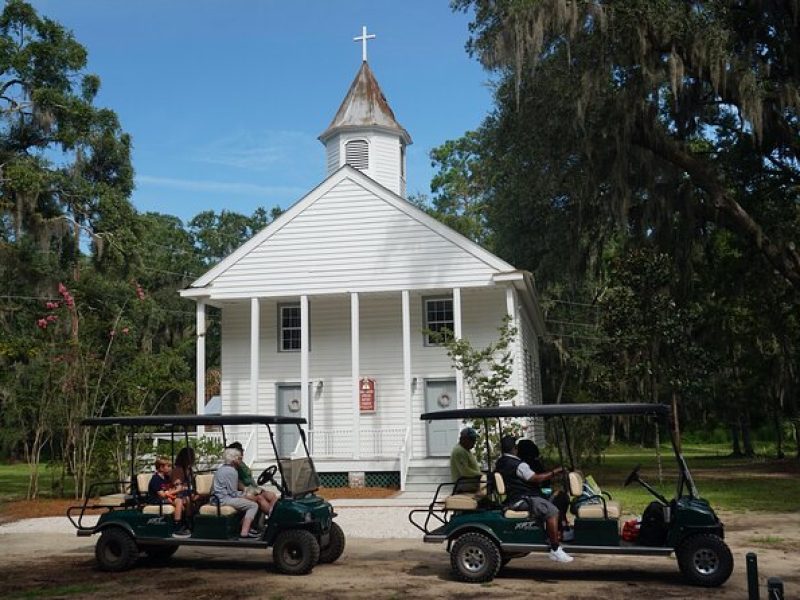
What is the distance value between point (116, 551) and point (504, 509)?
4365 millimetres

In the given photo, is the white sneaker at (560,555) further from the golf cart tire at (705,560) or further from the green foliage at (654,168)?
the green foliage at (654,168)

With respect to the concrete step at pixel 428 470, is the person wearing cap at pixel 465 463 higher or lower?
higher

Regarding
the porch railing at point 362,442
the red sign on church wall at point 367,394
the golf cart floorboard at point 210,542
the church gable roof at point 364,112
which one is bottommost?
the golf cart floorboard at point 210,542

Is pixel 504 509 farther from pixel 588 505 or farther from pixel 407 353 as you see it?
pixel 407 353

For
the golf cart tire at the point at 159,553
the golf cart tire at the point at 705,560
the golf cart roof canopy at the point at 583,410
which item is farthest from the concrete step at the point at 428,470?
the golf cart tire at the point at 705,560

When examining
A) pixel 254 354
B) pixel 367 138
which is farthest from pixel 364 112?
pixel 254 354

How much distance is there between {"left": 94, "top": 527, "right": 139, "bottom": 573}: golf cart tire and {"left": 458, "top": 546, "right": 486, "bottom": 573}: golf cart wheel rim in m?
3.69

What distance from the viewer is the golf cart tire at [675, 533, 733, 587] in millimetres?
7691

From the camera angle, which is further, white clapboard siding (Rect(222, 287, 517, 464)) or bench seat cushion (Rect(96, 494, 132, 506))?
white clapboard siding (Rect(222, 287, 517, 464))

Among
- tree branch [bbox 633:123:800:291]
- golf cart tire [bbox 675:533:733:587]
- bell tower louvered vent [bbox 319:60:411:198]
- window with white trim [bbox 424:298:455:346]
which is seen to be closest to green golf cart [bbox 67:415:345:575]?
golf cart tire [bbox 675:533:733:587]

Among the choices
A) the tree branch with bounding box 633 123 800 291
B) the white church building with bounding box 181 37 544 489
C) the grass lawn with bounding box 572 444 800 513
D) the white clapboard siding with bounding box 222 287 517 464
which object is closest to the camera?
the grass lawn with bounding box 572 444 800 513

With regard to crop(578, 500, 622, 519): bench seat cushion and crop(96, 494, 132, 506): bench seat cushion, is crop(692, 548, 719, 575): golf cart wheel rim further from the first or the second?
crop(96, 494, 132, 506): bench seat cushion

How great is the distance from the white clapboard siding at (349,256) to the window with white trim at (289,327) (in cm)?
146

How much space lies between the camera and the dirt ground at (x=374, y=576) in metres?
7.76
